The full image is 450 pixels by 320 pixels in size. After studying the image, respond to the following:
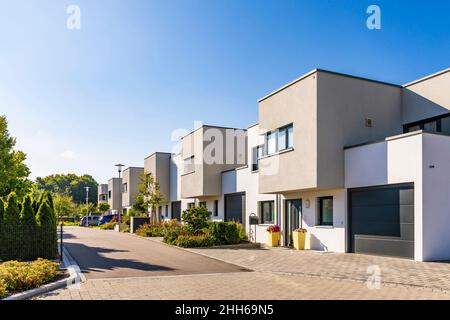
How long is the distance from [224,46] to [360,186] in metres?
7.05

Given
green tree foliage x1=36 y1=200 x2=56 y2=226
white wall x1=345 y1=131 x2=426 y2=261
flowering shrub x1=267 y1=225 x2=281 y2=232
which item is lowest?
flowering shrub x1=267 y1=225 x2=281 y2=232

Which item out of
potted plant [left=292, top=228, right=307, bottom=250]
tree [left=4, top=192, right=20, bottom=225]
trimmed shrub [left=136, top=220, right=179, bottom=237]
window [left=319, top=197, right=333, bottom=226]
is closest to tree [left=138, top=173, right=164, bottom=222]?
trimmed shrub [left=136, top=220, right=179, bottom=237]

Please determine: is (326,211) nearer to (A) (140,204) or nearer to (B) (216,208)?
(B) (216,208)

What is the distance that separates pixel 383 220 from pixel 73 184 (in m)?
104

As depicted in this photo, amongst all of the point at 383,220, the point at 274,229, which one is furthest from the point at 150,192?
the point at 383,220

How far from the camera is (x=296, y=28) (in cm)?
1479

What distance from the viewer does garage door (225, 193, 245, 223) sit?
24750 mm

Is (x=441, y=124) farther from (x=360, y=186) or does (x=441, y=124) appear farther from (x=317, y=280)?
(x=317, y=280)

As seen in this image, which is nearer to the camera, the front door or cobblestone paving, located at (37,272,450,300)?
cobblestone paving, located at (37,272,450,300)

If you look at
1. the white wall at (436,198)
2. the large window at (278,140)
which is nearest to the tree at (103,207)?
the large window at (278,140)

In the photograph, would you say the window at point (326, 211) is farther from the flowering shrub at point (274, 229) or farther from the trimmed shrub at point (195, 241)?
the trimmed shrub at point (195, 241)

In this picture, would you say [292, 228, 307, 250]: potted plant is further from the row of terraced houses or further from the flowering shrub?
the flowering shrub

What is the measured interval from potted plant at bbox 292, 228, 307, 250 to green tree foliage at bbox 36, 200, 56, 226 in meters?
9.68
